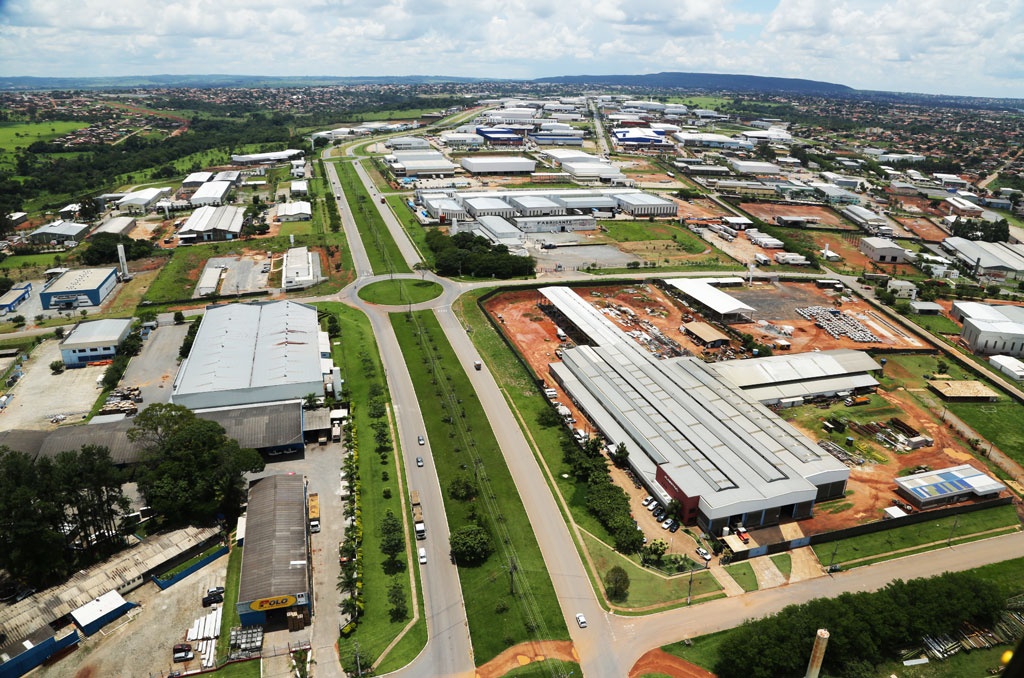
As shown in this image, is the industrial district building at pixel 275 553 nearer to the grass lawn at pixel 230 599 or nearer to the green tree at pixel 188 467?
the grass lawn at pixel 230 599

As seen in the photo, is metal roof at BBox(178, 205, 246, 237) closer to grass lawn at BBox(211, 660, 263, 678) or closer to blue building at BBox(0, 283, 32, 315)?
blue building at BBox(0, 283, 32, 315)

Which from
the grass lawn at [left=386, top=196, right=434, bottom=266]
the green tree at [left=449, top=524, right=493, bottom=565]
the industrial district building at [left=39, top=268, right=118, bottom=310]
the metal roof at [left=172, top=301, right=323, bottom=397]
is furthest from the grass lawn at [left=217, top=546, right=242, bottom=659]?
the grass lawn at [left=386, top=196, right=434, bottom=266]

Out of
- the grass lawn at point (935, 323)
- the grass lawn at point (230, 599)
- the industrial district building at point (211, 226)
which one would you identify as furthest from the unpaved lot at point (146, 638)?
the grass lawn at point (935, 323)

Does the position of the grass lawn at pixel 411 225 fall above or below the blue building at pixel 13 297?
above

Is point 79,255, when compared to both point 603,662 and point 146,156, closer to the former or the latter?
point 146,156

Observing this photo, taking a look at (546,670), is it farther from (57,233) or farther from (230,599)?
(57,233)

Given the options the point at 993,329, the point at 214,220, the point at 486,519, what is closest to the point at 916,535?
the point at 486,519
